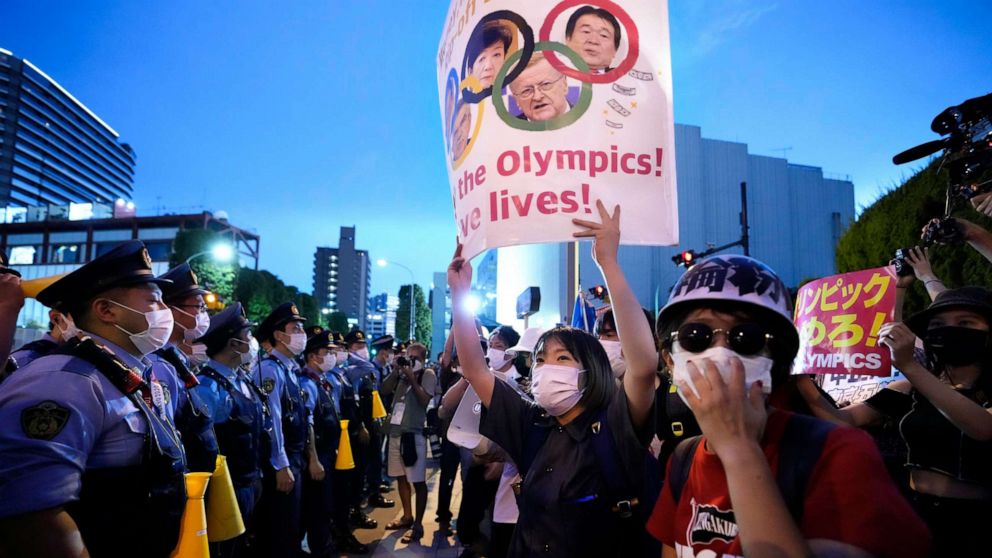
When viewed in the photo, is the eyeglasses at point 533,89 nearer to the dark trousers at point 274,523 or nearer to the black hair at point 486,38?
the black hair at point 486,38

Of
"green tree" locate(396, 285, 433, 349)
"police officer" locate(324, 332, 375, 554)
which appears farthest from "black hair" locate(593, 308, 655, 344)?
"green tree" locate(396, 285, 433, 349)

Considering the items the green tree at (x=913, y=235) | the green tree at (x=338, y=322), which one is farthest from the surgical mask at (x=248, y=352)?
the green tree at (x=338, y=322)

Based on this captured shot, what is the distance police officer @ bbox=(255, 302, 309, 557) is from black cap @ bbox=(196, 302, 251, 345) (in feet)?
2.20

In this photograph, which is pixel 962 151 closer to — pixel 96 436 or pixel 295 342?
pixel 96 436

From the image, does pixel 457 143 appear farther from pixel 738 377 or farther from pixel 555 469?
pixel 738 377

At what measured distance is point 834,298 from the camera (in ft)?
14.6

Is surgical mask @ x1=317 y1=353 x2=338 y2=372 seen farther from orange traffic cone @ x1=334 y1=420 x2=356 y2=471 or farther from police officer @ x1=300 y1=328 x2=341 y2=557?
orange traffic cone @ x1=334 y1=420 x2=356 y2=471

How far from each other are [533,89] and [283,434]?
4.48 m

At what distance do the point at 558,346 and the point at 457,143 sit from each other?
138cm

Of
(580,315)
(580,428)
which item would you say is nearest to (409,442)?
(580,315)

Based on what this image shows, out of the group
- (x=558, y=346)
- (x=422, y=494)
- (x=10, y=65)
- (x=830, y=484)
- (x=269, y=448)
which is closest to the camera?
(x=830, y=484)

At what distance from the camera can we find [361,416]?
932 centimetres

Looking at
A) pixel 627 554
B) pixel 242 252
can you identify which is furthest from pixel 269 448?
pixel 242 252

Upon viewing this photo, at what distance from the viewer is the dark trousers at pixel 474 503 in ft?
19.4
